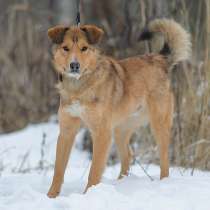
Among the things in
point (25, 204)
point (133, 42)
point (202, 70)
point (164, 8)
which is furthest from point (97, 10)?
point (25, 204)

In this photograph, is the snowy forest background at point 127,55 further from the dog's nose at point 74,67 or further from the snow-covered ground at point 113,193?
the dog's nose at point 74,67

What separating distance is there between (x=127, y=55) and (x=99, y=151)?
446 centimetres

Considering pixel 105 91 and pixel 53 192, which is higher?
pixel 105 91

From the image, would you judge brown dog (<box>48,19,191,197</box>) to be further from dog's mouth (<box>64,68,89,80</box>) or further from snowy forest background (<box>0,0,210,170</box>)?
snowy forest background (<box>0,0,210,170</box>)

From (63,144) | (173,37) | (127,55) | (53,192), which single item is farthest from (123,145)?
(127,55)

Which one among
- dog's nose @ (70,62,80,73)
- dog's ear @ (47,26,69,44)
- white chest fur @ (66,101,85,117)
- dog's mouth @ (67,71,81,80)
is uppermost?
dog's ear @ (47,26,69,44)

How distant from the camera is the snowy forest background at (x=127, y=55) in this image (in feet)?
23.8

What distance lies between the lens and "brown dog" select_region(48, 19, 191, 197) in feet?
18.2

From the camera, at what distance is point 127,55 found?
994 cm

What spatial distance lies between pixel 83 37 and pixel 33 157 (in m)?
4.08

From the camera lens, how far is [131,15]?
29.5ft

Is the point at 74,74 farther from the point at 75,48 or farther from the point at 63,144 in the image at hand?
the point at 63,144

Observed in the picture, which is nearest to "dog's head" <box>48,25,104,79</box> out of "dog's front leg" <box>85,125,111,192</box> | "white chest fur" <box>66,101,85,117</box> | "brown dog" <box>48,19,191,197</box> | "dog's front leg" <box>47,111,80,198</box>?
"brown dog" <box>48,19,191,197</box>

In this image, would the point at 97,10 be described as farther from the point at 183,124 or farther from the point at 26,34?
the point at 183,124
